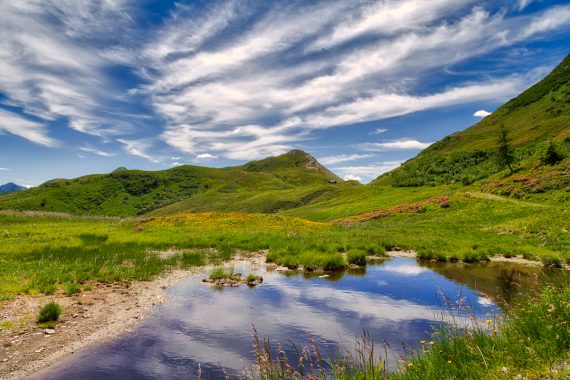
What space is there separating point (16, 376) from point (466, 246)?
94.0 ft

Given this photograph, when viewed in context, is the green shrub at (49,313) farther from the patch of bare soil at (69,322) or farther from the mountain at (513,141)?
the mountain at (513,141)

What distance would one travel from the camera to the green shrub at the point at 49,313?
1238 cm

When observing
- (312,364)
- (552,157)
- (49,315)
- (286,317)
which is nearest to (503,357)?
(312,364)

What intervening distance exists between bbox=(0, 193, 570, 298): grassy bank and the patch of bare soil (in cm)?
179

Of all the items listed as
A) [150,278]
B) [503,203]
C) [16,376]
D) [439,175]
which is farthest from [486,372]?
[439,175]

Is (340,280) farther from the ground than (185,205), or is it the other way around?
(185,205)

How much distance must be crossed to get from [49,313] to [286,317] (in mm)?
8807

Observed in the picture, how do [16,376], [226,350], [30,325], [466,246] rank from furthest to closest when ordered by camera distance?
[466,246]
[30,325]
[226,350]
[16,376]

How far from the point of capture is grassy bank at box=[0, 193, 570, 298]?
771 inches

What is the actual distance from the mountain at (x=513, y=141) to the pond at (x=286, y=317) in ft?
167

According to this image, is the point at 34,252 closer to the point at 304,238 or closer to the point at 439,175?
the point at 304,238

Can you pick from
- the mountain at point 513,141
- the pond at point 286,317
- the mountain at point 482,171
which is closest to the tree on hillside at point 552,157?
the mountain at point 482,171

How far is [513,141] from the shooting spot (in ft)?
330

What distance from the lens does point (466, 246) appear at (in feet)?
90.1
